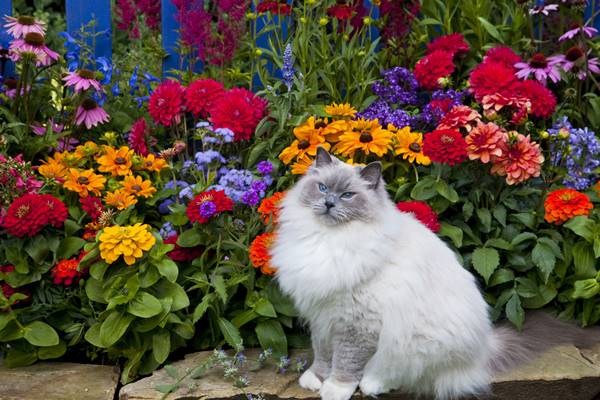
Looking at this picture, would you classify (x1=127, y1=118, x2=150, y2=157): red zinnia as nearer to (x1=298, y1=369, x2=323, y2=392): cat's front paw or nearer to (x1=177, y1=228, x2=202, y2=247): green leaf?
(x1=177, y1=228, x2=202, y2=247): green leaf

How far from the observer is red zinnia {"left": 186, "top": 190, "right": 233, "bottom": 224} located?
3268 millimetres

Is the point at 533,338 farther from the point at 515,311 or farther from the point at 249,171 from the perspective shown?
the point at 249,171

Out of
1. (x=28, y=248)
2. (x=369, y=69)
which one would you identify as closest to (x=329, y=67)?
(x=369, y=69)

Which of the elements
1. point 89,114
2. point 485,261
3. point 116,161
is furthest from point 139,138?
point 485,261

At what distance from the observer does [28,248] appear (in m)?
3.35

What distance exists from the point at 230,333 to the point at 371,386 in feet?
2.30

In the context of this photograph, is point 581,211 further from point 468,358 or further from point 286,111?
point 286,111

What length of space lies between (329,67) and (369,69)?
47cm

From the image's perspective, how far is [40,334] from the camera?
3.27 metres

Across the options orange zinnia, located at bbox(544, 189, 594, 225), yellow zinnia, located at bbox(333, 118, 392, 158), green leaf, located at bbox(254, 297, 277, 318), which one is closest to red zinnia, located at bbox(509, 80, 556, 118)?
orange zinnia, located at bbox(544, 189, 594, 225)

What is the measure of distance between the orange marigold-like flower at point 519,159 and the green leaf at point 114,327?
6.31 ft

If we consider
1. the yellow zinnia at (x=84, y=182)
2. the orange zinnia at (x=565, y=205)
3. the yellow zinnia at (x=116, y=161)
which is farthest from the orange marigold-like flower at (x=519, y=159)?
the yellow zinnia at (x=84, y=182)

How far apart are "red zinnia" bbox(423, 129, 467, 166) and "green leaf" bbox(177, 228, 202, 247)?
46.8 inches

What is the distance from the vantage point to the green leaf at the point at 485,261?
3404mm
